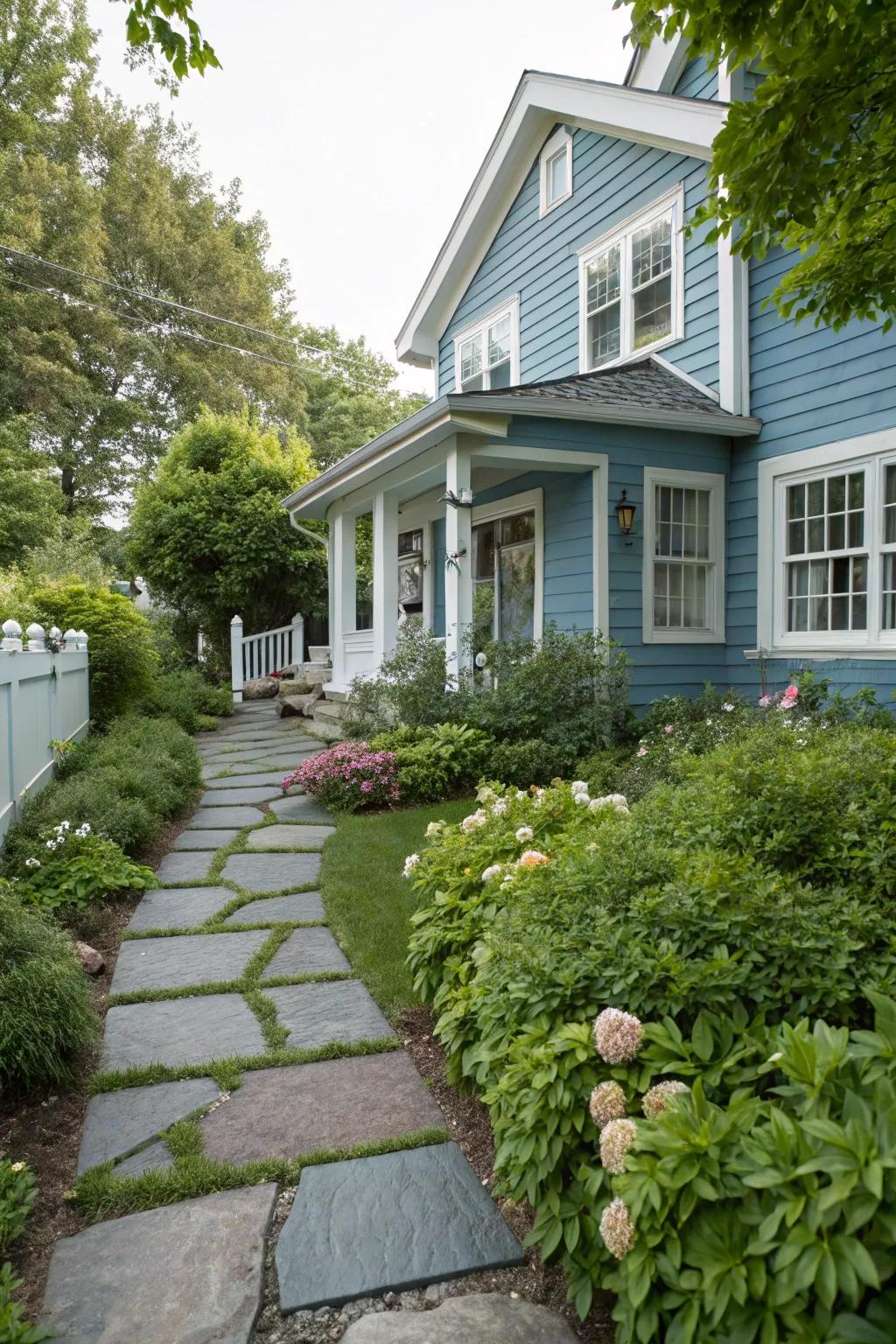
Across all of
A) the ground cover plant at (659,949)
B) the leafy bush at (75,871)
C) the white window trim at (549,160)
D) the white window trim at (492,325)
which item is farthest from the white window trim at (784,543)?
the leafy bush at (75,871)

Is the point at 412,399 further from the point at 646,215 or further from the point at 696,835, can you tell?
the point at 696,835

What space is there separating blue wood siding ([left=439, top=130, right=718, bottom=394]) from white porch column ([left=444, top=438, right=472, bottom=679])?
264 cm

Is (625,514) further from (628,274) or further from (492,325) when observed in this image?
(492,325)

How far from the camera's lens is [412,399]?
29703 mm

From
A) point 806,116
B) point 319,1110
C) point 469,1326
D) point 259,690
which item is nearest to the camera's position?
point 469,1326

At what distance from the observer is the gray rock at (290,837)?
4.99m

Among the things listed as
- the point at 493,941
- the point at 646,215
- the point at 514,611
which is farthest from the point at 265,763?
the point at 646,215

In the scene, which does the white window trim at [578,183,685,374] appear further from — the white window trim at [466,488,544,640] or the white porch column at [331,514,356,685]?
the white porch column at [331,514,356,685]

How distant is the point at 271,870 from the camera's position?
4539mm

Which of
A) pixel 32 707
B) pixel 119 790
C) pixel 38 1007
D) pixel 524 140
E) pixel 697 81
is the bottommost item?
pixel 38 1007

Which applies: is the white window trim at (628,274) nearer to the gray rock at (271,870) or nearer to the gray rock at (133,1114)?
the gray rock at (271,870)

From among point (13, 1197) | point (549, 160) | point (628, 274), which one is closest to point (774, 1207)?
point (13, 1197)

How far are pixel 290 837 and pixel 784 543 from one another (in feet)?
16.0

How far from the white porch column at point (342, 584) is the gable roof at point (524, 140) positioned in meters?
4.01
